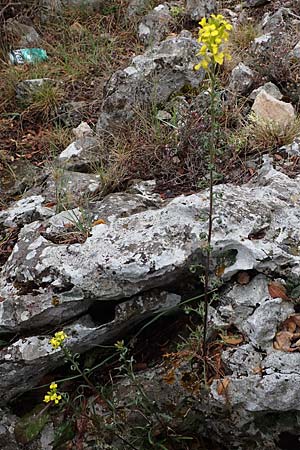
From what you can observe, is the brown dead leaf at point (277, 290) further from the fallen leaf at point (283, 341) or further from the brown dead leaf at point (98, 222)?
the brown dead leaf at point (98, 222)

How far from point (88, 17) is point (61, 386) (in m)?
4.27

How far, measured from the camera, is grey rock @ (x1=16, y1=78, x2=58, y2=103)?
182 inches

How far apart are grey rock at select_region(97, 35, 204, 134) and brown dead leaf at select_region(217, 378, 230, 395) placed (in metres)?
2.12

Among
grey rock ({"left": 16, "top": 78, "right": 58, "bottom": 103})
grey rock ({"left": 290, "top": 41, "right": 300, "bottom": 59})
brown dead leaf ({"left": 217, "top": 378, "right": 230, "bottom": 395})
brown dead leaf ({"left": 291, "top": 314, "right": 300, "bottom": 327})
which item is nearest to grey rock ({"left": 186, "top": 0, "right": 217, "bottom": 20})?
grey rock ({"left": 290, "top": 41, "right": 300, "bottom": 59})

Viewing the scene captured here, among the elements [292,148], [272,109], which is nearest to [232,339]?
[292,148]

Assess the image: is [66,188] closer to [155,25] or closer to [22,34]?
[155,25]

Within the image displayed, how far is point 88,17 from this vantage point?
5.68m

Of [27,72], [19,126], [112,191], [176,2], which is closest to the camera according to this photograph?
[112,191]

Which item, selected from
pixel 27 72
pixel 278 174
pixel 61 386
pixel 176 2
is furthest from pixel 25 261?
pixel 176 2

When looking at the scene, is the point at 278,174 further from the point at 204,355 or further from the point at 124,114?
the point at 124,114

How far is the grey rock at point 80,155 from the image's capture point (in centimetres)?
360

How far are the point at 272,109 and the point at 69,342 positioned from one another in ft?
6.35

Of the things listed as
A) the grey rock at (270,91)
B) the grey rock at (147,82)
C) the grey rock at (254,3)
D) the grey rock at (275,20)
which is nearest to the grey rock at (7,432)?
the grey rock at (147,82)

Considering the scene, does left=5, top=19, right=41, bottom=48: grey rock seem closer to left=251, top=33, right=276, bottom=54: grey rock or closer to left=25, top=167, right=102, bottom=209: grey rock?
left=251, top=33, right=276, bottom=54: grey rock
